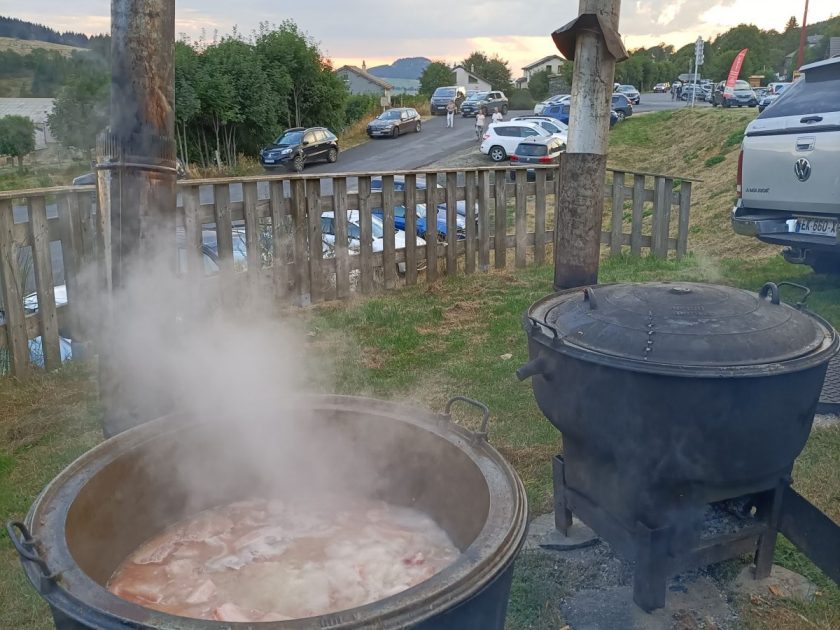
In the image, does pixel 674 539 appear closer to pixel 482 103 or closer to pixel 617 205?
pixel 617 205

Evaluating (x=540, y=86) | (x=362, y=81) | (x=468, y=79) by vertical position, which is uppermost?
(x=468, y=79)

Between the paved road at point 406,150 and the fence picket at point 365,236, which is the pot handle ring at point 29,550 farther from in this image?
the paved road at point 406,150

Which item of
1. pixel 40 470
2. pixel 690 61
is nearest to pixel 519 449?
pixel 40 470

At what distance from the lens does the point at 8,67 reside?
146 inches

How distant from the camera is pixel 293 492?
3.17m

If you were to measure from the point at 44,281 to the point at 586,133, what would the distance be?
14.5 ft

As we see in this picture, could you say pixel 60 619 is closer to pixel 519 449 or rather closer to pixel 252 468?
pixel 252 468

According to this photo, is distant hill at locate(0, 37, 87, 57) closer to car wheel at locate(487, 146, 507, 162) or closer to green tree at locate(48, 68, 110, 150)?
green tree at locate(48, 68, 110, 150)

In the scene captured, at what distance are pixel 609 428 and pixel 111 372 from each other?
6.72 feet

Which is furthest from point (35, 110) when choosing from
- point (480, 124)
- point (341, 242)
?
point (480, 124)

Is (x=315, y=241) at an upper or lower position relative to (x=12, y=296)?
upper

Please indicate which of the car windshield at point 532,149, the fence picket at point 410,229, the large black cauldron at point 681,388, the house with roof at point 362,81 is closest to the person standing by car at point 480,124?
the car windshield at point 532,149

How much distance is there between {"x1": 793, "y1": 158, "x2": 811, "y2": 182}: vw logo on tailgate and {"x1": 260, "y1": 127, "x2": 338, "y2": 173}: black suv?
23920mm

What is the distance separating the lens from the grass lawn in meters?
3.11
